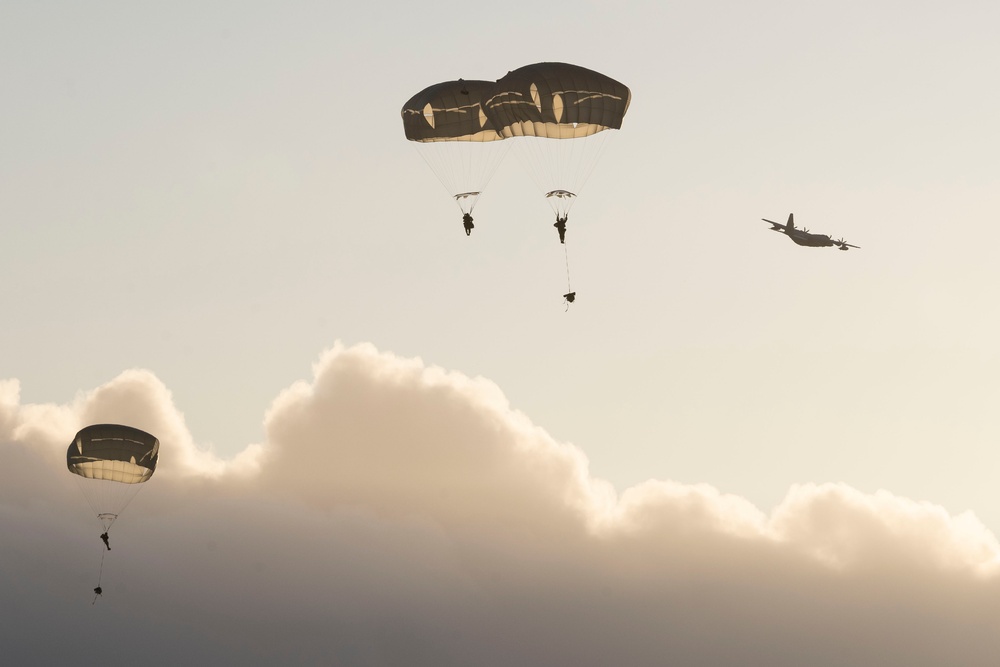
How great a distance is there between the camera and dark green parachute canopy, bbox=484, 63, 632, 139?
88.9m

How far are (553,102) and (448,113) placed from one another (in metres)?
8.88

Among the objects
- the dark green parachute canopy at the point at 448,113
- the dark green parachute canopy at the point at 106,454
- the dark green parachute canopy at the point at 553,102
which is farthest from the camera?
the dark green parachute canopy at the point at 106,454

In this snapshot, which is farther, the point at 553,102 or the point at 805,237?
the point at 805,237

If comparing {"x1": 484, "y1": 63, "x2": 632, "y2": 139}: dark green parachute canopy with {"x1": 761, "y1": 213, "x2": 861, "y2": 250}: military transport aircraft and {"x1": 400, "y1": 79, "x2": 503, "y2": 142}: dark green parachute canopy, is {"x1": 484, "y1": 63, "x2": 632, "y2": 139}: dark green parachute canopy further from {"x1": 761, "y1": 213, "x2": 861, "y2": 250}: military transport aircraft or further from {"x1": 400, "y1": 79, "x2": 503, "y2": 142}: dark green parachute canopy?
{"x1": 761, "y1": 213, "x2": 861, "y2": 250}: military transport aircraft

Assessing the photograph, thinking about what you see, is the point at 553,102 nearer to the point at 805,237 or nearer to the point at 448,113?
the point at 448,113

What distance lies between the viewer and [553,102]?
89.0 m

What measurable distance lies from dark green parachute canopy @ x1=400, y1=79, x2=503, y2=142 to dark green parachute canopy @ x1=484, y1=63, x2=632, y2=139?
13.5 feet

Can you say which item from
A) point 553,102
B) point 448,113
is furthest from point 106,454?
point 553,102

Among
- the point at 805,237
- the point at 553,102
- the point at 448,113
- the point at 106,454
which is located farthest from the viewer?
the point at 805,237

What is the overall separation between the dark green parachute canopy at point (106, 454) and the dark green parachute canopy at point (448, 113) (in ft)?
103

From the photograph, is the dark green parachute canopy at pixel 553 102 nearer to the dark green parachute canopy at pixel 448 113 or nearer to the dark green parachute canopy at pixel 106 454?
the dark green parachute canopy at pixel 448 113

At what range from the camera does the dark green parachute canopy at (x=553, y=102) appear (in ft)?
292

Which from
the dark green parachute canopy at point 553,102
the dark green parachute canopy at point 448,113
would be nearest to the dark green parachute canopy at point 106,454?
the dark green parachute canopy at point 448,113

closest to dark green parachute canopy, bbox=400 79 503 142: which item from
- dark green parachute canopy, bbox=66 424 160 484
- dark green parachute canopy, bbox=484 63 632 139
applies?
dark green parachute canopy, bbox=484 63 632 139
